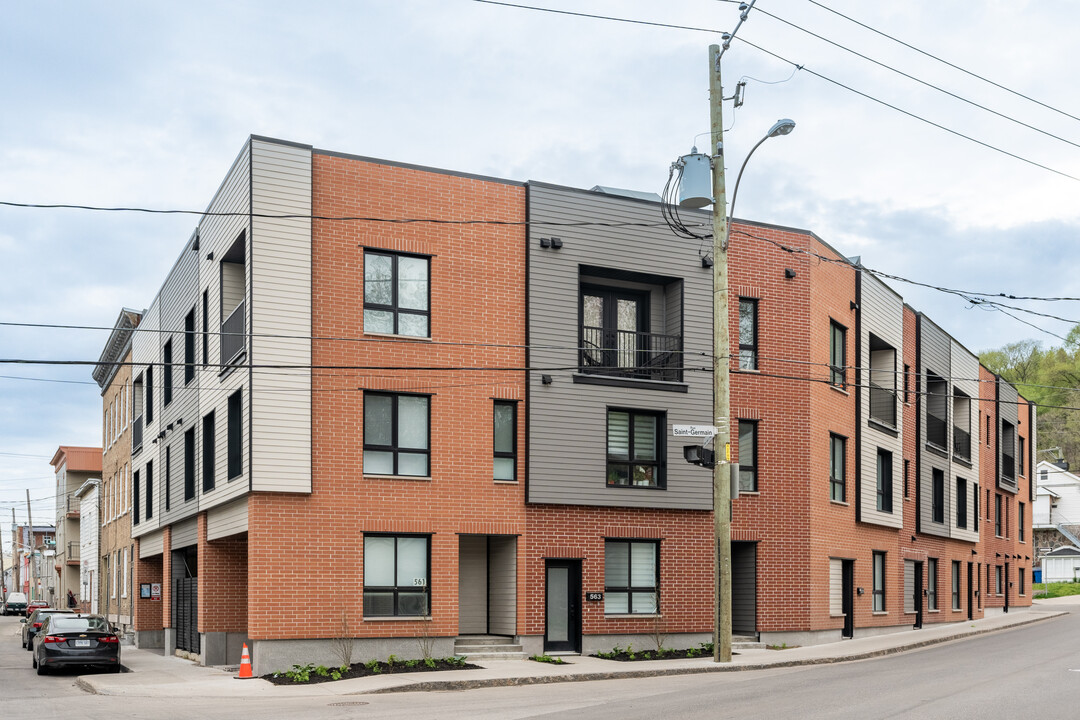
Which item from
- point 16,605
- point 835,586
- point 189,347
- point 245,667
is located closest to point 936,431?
point 835,586

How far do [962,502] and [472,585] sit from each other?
80.2 feet

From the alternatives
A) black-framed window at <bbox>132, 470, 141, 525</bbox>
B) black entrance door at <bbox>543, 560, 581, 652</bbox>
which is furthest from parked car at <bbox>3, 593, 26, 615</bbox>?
black entrance door at <bbox>543, 560, 581, 652</bbox>

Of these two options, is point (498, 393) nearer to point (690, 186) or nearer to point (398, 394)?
point (398, 394)

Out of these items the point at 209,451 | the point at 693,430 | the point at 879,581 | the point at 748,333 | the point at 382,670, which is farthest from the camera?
the point at 879,581

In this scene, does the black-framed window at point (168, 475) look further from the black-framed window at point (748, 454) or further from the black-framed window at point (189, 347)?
the black-framed window at point (748, 454)

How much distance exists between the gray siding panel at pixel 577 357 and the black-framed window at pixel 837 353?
455 cm

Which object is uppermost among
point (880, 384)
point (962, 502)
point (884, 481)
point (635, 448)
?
point (880, 384)

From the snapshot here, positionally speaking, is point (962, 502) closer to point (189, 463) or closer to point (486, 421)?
point (486, 421)

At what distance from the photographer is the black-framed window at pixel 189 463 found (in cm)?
2947

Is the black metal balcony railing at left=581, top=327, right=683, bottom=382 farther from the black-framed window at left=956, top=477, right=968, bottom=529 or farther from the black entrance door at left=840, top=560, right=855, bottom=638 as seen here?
the black-framed window at left=956, top=477, right=968, bottom=529

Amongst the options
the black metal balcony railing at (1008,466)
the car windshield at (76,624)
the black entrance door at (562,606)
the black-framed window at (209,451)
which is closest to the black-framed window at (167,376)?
the black-framed window at (209,451)

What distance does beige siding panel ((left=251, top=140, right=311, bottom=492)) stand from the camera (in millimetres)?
22188

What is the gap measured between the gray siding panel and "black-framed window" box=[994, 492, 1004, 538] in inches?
1113

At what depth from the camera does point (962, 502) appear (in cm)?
4234
